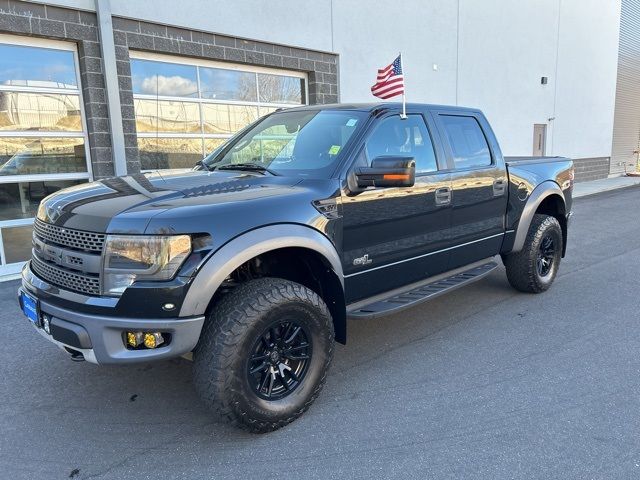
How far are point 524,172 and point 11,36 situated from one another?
6.64 meters

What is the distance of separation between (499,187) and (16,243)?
21.2ft

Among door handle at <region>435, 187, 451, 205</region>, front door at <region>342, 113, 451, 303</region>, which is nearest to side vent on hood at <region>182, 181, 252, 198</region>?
front door at <region>342, 113, 451, 303</region>

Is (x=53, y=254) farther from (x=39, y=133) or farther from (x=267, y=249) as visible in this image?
(x=39, y=133)

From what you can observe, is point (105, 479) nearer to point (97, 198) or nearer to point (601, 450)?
point (97, 198)

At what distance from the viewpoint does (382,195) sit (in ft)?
11.8

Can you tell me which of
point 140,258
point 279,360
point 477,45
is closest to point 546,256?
point 279,360

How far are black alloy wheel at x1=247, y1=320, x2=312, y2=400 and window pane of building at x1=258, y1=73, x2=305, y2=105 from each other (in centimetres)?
733

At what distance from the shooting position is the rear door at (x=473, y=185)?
14.3ft

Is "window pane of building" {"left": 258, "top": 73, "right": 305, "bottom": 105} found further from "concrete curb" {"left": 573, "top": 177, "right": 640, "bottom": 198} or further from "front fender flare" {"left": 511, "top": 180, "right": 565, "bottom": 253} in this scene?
"concrete curb" {"left": 573, "top": 177, "right": 640, "bottom": 198}

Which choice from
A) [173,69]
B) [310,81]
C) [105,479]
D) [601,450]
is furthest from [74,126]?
[601,450]

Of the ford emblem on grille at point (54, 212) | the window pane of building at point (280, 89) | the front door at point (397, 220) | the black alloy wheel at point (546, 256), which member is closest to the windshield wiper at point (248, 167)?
the front door at point (397, 220)

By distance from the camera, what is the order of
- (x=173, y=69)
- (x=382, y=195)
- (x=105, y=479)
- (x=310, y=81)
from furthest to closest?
(x=310, y=81) < (x=173, y=69) < (x=382, y=195) < (x=105, y=479)

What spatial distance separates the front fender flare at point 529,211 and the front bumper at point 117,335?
3645 mm

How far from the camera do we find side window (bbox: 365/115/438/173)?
12.3 feet
